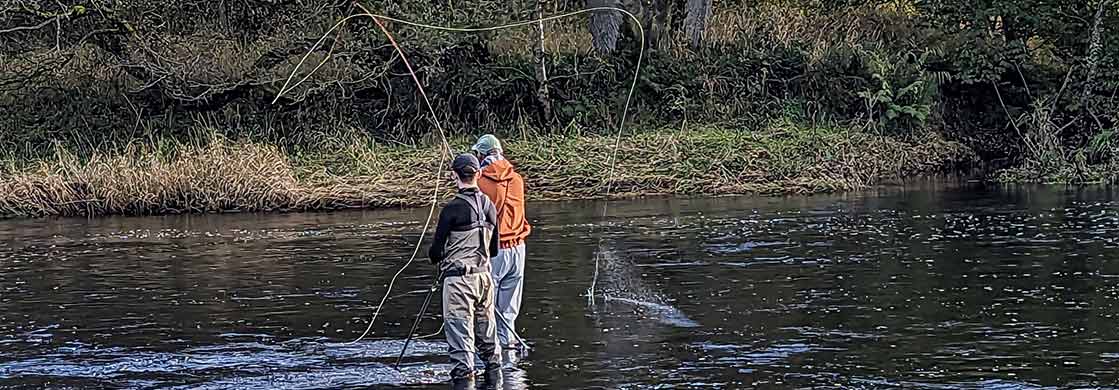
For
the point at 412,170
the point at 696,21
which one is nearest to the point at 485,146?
the point at 412,170

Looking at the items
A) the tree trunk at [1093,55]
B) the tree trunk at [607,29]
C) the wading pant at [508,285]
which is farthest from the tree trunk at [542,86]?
the wading pant at [508,285]

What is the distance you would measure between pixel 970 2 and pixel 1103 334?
893 inches

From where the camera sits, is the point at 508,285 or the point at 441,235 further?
the point at 508,285

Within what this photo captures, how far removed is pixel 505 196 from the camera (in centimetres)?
1048

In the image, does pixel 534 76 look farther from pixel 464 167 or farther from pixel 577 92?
pixel 464 167

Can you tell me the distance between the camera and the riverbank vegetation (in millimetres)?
28781

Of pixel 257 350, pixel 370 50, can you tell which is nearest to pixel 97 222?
pixel 370 50

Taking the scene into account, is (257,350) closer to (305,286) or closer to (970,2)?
(305,286)

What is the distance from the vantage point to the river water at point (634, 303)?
10156mm

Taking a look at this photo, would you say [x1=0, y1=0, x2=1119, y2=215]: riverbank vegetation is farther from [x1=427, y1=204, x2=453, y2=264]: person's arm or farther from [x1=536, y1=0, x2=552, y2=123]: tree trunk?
→ [x1=427, y1=204, x2=453, y2=264]: person's arm

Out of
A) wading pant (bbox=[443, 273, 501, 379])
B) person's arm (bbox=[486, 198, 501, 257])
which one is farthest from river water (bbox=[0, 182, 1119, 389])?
person's arm (bbox=[486, 198, 501, 257])

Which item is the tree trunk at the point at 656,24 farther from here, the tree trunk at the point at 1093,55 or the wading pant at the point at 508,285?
the wading pant at the point at 508,285

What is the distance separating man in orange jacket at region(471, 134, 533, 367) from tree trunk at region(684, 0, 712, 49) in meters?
23.3

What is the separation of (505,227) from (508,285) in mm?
452
